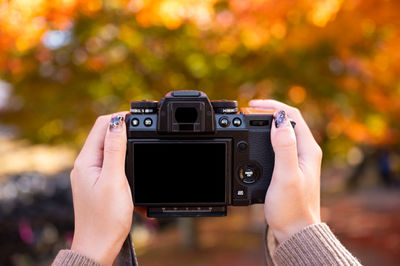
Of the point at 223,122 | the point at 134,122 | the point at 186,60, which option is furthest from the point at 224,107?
the point at 186,60

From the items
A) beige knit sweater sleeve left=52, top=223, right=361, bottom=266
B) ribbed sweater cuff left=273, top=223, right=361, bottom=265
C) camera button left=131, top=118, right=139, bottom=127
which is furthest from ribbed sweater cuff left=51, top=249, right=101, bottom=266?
ribbed sweater cuff left=273, top=223, right=361, bottom=265

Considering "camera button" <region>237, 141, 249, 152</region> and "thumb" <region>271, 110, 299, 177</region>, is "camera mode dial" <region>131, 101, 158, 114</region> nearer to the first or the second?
"camera button" <region>237, 141, 249, 152</region>

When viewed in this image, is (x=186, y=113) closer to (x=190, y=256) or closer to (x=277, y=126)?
(x=277, y=126)

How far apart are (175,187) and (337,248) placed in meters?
0.69

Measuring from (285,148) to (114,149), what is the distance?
63 centimetres

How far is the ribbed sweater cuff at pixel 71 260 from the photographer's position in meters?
1.38

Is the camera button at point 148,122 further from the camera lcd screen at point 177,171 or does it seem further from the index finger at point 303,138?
the index finger at point 303,138

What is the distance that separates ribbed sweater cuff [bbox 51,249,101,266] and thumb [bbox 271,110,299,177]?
29.3 inches

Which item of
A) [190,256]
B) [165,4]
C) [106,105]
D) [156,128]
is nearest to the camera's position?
[156,128]

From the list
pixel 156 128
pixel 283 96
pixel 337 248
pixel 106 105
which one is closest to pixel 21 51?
pixel 106 105

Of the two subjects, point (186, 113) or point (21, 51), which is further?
point (21, 51)

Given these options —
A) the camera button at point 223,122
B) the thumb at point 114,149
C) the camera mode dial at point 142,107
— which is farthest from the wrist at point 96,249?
the camera button at point 223,122

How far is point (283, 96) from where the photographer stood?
585cm

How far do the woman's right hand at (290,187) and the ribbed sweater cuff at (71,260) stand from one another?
26.3 inches
